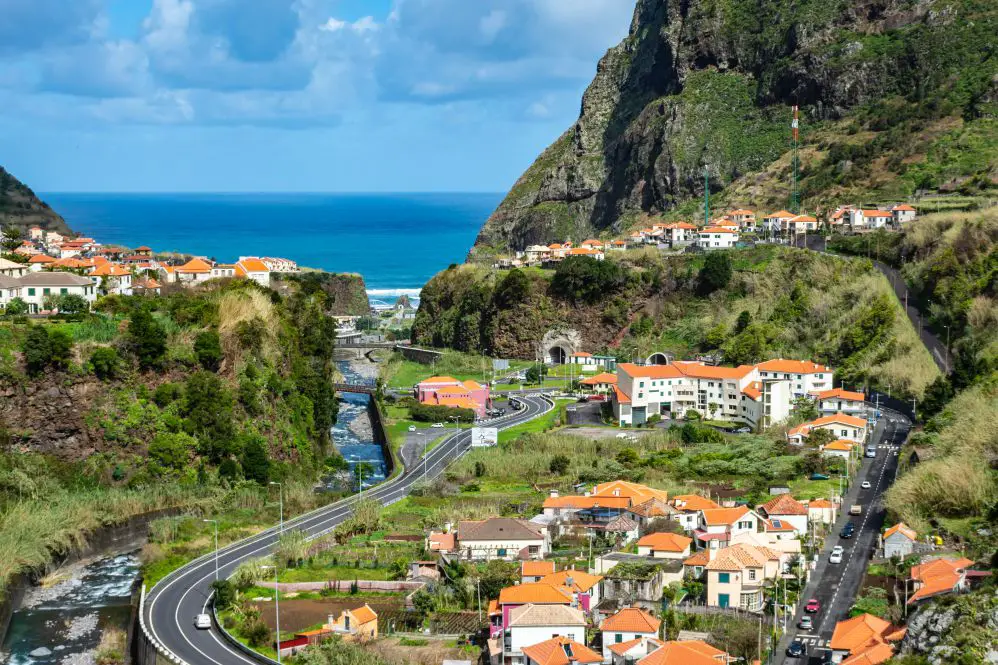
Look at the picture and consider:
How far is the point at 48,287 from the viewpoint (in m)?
79.1

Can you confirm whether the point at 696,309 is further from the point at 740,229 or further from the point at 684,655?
the point at 684,655

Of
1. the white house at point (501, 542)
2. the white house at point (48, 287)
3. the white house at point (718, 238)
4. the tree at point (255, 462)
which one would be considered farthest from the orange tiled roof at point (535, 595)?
the white house at point (718, 238)

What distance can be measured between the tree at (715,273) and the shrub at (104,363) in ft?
167

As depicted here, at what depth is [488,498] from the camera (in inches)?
2421

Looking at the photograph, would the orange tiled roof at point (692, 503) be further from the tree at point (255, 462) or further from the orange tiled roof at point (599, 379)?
the orange tiled roof at point (599, 379)

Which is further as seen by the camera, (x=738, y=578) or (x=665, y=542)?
(x=665, y=542)

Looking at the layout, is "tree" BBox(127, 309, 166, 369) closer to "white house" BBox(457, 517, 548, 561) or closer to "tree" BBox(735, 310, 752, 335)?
"white house" BBox(457, 517, 548, 561)

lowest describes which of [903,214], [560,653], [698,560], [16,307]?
[560,653]

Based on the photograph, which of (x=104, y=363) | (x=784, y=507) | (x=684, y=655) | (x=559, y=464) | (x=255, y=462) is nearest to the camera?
(x=684, y=655)

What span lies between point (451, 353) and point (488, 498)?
5162cm

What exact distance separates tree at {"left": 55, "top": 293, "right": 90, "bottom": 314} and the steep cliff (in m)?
65.5

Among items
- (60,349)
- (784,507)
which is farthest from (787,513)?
(60,349)

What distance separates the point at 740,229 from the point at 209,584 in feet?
249

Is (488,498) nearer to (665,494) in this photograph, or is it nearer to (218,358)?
(665,494)
